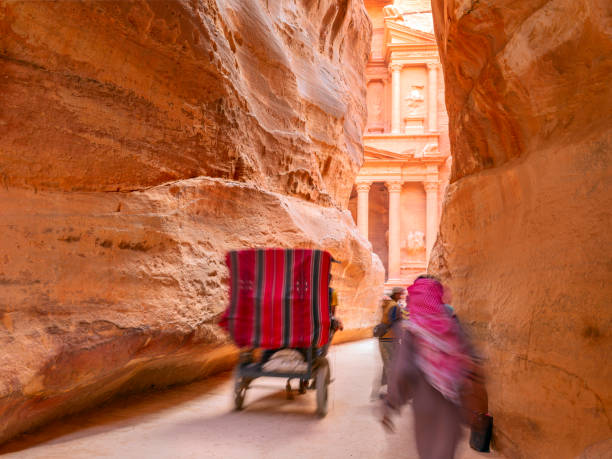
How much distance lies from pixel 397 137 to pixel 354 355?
23301 millimetres

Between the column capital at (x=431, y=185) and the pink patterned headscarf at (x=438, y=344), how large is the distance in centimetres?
2692

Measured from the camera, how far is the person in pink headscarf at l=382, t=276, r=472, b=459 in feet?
7.68

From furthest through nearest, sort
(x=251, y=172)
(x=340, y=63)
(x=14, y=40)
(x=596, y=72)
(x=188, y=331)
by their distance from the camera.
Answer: (x=340, y=63)
(x=251, y=172)
(x=188, y=331)
(x=14, y=40)
(x=596, y=72)

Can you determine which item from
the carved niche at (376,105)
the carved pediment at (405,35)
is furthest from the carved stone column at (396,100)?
the carved niche at (376,105)

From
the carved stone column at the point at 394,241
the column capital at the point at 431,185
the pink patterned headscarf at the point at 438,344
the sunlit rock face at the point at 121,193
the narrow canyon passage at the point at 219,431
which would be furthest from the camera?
the column capital at the point at 431,185

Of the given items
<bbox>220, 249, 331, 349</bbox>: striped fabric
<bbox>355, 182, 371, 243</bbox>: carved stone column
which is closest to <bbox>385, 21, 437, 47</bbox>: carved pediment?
<bbox>355, 182, 371, 243</bbox>: carved stone column

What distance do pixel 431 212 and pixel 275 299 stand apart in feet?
80.8

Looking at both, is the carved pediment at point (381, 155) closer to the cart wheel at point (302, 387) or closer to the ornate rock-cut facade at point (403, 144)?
the ornate rock-cut facade at point (403, 144)

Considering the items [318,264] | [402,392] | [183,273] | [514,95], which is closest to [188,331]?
[183,273]

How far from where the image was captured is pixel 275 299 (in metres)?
5.15

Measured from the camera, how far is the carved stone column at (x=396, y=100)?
105ft

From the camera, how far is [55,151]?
4594 millimetres

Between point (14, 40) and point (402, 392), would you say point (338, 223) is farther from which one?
point (402, 392)

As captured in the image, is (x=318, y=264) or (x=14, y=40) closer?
Result: (x=14, y=40)
